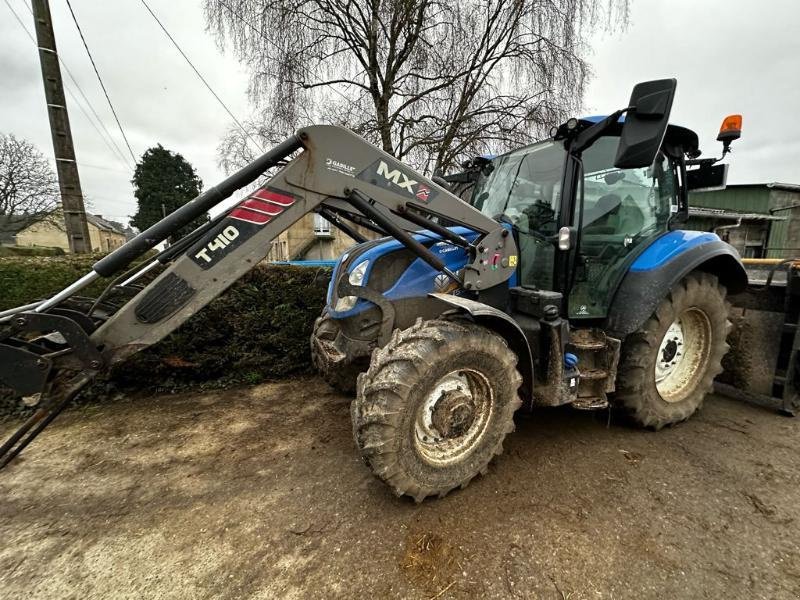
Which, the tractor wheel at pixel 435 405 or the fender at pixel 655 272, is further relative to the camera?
the fender at pixel 655 272

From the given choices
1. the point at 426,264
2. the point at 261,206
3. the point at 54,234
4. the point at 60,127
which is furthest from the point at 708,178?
the point at 54,234

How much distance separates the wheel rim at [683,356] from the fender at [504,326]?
1.41m

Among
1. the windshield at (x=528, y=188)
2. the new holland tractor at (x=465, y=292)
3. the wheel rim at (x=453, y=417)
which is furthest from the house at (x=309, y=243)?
the wheel rim at (x=453, y=417)

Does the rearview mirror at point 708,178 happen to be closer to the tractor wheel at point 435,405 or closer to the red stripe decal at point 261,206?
the tractor wheel at point 435,405

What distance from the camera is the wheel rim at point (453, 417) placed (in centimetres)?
212

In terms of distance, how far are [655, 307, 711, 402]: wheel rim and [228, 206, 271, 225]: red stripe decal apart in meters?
3.18

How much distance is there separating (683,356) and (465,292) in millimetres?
2140

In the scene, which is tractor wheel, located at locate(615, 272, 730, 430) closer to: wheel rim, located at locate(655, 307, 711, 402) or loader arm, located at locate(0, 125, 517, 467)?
wheel rim, located at locate(655, 307, 711, 402)

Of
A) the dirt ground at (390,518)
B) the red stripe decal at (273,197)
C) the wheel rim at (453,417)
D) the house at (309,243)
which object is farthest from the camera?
the house at (309,243)

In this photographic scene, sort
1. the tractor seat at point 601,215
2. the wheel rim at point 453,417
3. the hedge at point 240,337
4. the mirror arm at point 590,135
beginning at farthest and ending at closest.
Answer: the hedge at point 240,337 → the tractor seat at point 601,215 → the mirror arm at point 590,135 → the wheel rim at point 453,417

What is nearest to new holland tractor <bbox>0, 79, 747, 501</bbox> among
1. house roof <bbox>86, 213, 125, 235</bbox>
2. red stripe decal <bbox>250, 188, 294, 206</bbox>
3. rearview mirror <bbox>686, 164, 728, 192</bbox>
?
red stripe decal <bbox>250, 188, 294, 206</bbox>

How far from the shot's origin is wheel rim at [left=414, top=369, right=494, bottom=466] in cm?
212

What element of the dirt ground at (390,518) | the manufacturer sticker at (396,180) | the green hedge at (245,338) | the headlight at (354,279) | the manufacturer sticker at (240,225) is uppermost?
the manufacturer sticker at (396,180)

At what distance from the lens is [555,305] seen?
2.54m
